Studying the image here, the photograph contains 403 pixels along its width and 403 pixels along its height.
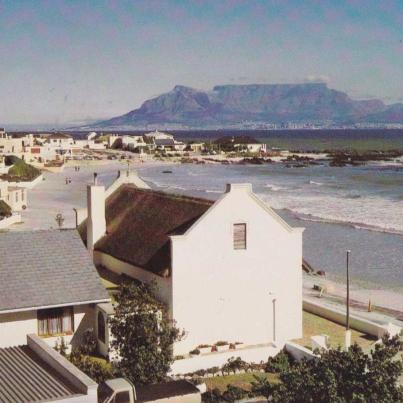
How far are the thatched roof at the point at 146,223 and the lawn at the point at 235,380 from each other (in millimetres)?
4023

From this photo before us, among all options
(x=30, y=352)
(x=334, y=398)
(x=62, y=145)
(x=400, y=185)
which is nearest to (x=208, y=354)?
Result: (x=30, y=352)

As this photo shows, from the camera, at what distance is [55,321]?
68.3ft

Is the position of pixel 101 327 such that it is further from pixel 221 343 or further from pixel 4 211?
pixel 4 211

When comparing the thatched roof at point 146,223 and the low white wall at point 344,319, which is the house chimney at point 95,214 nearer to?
the thatched roof at point 146,223

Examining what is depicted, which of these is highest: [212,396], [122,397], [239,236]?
[239,236]

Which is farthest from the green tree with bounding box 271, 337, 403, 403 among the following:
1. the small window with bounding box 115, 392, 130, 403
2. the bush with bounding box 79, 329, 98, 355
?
the bush with bounding box 79, 329, 98, 355

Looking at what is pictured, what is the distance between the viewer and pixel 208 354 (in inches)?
860

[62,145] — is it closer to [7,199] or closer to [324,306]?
[7,199]

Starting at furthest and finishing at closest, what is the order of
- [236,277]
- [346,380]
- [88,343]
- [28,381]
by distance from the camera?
[236,277]
[88,343]
[28,381]
[346,380]

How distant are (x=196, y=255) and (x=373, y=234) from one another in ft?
109

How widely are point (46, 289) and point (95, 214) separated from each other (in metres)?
8.21

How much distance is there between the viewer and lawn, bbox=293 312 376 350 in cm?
2420

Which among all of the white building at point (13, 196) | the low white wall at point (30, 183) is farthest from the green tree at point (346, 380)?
the low white wall at point (30, 183)

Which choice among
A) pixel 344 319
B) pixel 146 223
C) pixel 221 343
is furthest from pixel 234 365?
pixel 146 223
